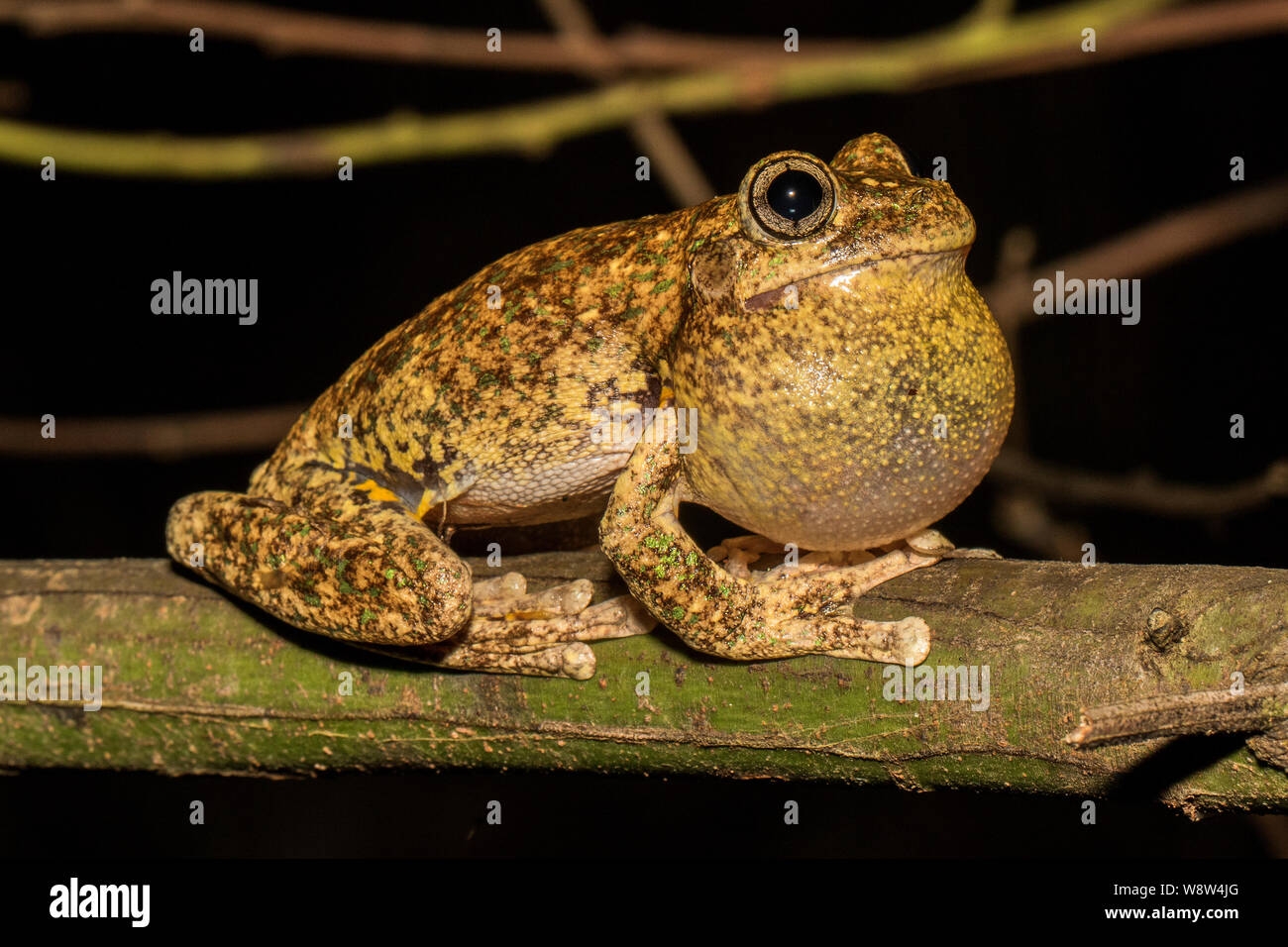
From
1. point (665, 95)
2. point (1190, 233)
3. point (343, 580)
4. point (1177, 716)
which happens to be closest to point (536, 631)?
point (343, 580)

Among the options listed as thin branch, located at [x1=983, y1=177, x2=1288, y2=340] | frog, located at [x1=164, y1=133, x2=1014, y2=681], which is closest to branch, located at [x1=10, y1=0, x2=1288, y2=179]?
thin branch, located at [x1=983, y1=177, x2=1288, y2=340]

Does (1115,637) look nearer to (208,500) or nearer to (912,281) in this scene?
(912,281)

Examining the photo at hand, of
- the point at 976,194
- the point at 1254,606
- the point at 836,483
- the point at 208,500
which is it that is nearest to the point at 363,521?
the point at 208,500

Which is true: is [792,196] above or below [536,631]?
above

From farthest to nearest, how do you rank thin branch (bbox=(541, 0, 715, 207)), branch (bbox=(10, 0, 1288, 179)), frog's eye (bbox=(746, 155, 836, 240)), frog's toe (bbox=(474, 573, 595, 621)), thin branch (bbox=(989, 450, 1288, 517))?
thin branch (bbox=(541, 0, 715, 207)) → thin branch (bbox=(989, 450, 1288, 517)) → branch (bbox=(10, 0, 1288, 179)) → frog's toe (bbox=(474, 573, 595, 621)) → frog's eye (bbox=(746, 155, 836, 240))

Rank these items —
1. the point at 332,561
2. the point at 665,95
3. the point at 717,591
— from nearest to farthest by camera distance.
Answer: the point at 717,591 → the point at 332,561 → the point at 665,95

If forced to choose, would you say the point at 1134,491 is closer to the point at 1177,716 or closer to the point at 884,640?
the point at 884,640

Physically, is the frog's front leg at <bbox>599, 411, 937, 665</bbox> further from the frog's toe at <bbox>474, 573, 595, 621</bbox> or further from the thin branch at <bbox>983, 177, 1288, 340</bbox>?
the thin branch at <bbox>983, 177, 1288, 340</bbox>
